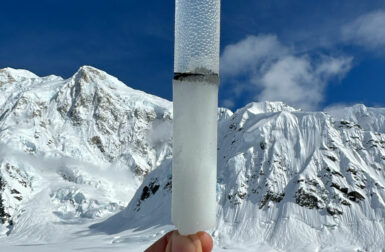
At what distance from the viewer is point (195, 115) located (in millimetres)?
2592

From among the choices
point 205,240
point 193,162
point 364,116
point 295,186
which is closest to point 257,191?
point 295,186

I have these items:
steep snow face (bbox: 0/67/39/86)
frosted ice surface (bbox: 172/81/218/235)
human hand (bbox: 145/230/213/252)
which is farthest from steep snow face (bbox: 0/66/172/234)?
frosted ice surface (bbox: 172/81/218/235)

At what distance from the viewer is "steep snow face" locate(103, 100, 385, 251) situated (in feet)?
167

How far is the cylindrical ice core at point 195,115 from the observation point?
257 centimetres

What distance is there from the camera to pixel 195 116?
8.50 feet

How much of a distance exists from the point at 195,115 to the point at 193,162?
0.29 meters

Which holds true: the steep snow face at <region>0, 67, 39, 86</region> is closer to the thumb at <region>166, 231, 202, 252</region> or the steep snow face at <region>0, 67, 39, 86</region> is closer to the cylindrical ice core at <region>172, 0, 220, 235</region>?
the cylindrical ice core at <region>172, 0, 220, 235</region>

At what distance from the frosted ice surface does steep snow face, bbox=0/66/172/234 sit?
101442mm

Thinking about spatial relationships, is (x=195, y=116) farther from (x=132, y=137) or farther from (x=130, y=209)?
(x=132, y=137)

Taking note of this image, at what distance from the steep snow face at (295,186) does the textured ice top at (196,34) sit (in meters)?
49.6

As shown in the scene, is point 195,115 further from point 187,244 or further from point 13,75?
point 13,75

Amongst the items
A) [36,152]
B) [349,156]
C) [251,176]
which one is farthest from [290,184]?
[36,152]

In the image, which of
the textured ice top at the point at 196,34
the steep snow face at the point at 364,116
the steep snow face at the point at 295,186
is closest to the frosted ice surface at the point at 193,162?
the textured ice top at the point at 196,34

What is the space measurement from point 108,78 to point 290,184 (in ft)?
411
